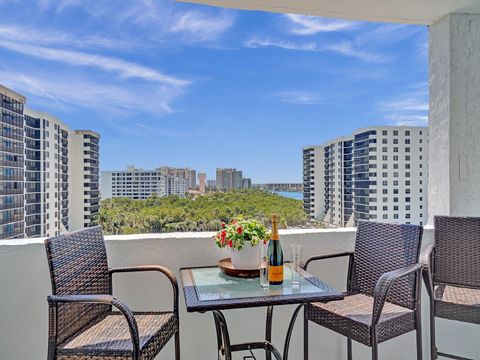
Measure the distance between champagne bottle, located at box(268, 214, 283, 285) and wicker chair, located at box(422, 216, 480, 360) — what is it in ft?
3.21

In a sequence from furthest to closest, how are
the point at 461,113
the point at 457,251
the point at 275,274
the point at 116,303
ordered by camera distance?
the point at 461,113, the point at 457,251, the point at 275,274, the point at 116,303

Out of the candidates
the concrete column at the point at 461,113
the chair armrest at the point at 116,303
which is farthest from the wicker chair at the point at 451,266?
the chair armrest at the point at 116,303

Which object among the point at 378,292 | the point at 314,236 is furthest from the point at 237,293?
the point at 314,236

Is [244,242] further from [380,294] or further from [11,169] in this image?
[11,169]

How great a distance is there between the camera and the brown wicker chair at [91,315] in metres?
1.47

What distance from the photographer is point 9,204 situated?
2.09m

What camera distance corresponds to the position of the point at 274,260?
173 cm

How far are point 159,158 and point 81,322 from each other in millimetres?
1189

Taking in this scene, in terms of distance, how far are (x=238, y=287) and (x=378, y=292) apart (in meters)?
0.66

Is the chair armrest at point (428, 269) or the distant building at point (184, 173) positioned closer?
the chair armrest at point (428, 269)

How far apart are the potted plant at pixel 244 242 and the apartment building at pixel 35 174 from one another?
1.05 m

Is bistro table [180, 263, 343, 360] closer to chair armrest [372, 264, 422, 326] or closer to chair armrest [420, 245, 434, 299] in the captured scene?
chair armrest [372, 264, 422, 326]

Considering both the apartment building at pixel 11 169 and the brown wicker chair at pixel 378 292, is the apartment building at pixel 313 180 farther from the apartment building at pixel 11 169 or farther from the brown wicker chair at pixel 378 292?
the apartment building at pixel 11 169

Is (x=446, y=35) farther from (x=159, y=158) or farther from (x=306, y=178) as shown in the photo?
(x=159, y=158)
